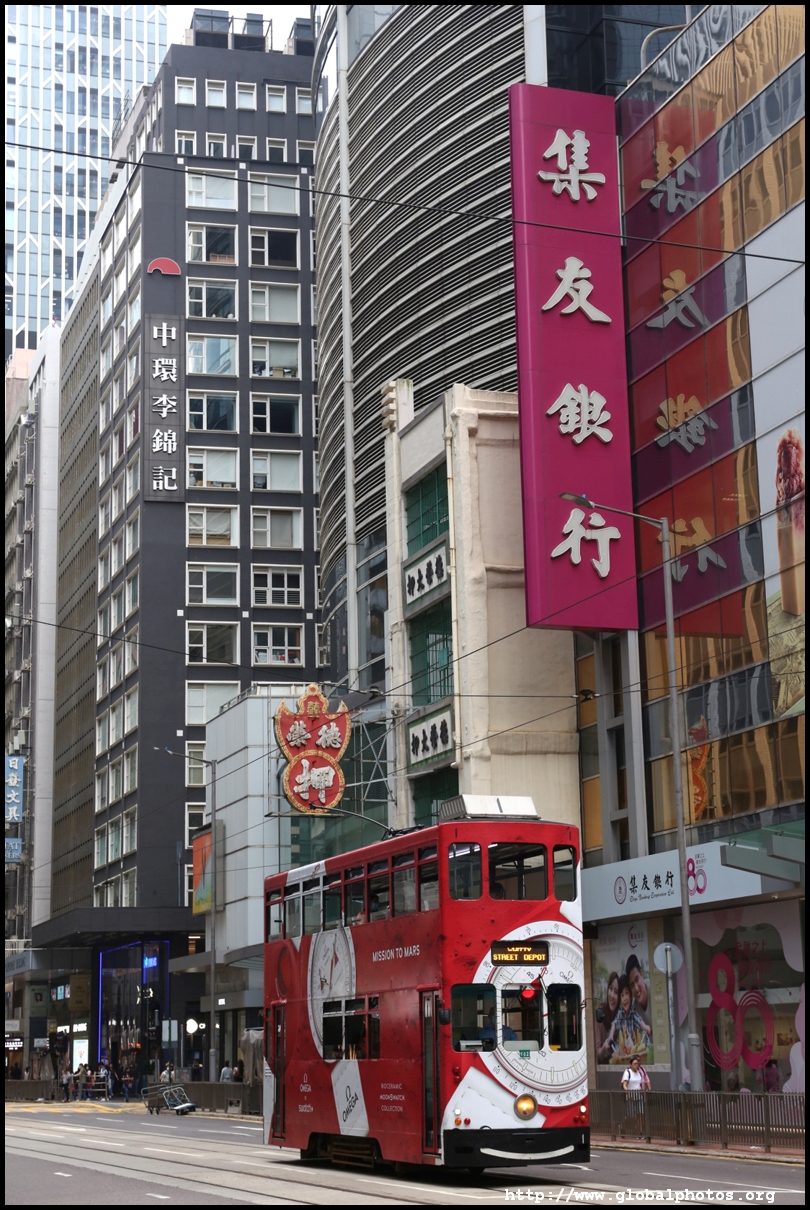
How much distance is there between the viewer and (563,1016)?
842 inches

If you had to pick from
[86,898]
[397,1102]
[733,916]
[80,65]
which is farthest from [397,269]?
[80,65]

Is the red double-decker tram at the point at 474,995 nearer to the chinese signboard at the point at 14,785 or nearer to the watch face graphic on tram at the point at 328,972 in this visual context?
the watch face graphic on tram at the point at 328,972

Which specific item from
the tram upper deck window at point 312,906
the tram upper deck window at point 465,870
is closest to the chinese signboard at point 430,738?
the tram upper deck window at point 312,906

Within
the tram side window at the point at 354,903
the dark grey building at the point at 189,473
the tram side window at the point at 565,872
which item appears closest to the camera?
the tram side window at the point at 565,872

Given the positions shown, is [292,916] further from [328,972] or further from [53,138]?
[53,138]

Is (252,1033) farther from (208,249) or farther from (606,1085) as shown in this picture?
(208,249)

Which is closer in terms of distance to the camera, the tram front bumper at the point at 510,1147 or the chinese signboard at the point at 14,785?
the tram front bumper at the point at 510,1147

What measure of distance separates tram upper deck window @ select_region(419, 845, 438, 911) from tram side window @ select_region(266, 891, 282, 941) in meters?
6.22

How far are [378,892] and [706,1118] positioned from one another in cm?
829

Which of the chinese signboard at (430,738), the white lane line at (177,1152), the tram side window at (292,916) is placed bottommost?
the white lane line at (177,1152)

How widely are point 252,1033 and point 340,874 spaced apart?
1339 inches

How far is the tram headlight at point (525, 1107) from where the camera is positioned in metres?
20.9

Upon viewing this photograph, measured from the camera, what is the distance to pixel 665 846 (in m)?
38.8

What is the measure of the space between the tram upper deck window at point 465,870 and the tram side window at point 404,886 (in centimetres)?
92
